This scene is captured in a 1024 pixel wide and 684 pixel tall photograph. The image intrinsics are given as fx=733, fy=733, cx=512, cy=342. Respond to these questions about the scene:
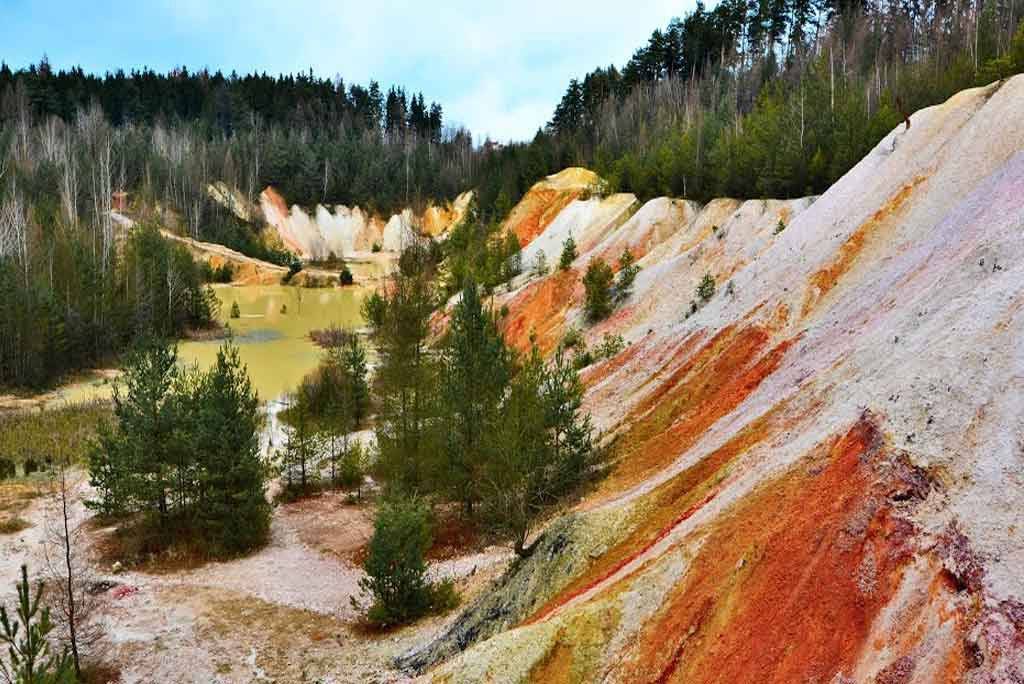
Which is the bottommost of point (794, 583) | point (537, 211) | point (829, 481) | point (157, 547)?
point (157, 547)

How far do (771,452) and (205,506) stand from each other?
17387mm

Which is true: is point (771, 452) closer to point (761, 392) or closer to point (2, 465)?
point (761, 392)

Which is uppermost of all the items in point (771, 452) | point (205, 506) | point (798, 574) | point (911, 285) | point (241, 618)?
point (911, 285)

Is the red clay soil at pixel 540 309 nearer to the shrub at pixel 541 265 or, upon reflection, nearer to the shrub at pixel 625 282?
the shrub at pixel 541 265

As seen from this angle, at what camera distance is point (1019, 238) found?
14.8 metres

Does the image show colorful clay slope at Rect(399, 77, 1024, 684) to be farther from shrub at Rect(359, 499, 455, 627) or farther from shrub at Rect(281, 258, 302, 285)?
shrub at Rect(281, 258, 302, 285)

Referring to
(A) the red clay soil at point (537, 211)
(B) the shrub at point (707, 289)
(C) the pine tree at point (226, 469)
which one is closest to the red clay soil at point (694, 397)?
(B) the shrub at point (707, 289)

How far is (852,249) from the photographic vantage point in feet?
74.8

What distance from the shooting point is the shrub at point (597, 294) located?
119ft

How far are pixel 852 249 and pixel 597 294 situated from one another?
14.8 metres

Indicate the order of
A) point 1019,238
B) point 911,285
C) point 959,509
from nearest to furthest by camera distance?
point 959,509 → point 1019,238 → point 911,285

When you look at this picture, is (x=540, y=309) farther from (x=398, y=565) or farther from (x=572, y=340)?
(x=398, y=565)

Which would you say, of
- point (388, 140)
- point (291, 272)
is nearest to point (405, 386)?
point (291, 272)

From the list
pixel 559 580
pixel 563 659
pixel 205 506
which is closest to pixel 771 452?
Result: pixel 559 580
